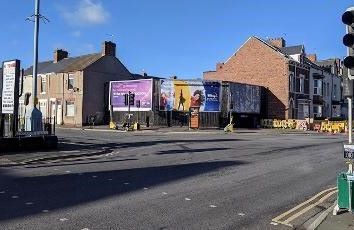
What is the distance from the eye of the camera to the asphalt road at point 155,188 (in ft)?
26.1

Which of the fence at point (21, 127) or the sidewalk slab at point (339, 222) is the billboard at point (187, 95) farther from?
the sidewalk slab at point (339, 222)

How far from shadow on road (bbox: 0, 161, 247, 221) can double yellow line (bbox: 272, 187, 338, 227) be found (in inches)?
133

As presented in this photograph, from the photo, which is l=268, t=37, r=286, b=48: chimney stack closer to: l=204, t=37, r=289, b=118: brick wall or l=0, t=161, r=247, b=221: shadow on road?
l=204, t=37, r=289, b=118: brick wall

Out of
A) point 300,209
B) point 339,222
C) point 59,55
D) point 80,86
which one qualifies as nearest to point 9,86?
point 300,209

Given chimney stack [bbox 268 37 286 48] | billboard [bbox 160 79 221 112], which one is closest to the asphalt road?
billboard [bbox 160 79 221 112]

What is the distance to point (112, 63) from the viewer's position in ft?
174

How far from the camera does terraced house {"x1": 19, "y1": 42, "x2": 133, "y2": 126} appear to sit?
161ft

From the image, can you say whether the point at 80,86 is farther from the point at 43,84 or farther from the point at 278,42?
the point at 278,42

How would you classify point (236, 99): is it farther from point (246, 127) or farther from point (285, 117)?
point (285, 117)

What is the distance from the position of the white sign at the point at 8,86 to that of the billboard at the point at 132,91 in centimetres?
2717

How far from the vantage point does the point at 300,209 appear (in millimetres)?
9414

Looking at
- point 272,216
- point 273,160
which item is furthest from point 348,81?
point 273,160

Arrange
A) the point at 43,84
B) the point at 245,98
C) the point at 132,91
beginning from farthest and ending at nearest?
the point at 43,84 < the point at 245,98 < the point at 132,91

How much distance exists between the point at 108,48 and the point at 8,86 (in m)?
32.9
